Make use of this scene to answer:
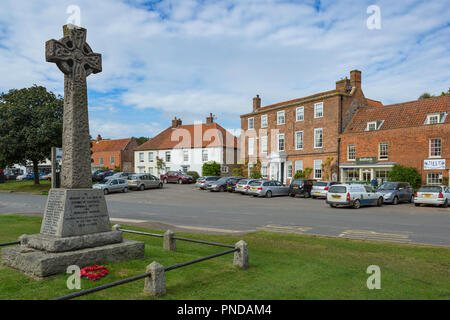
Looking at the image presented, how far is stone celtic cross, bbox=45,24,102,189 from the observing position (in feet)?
22.4

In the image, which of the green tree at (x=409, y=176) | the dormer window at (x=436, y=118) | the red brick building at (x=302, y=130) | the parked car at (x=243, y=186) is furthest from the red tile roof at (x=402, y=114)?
the parked car at (x=243, y=186)

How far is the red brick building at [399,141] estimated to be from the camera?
96.1 ft

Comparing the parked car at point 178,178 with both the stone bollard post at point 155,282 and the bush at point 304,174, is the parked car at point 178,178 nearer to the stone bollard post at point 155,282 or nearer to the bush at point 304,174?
the bush at point 304,174

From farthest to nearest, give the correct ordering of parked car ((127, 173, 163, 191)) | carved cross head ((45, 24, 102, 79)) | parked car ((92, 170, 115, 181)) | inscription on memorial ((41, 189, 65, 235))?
parked car ((92, 170, 115, 181)) → parked car ((127, 173, 163, 191)) → carved cross head ((45, 24, 102, 79)) → inscription on memorial ((41, 189, 65, 235))

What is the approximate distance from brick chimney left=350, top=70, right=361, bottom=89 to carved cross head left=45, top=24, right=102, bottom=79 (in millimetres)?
35811

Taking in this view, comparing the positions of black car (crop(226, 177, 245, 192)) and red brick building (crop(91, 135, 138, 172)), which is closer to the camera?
black car (crop(226, 177, 245, 192))

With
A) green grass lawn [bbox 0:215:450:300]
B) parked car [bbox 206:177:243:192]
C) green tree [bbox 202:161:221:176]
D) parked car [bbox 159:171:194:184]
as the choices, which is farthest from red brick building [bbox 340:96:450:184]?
green grass lawn [bbox 0:215:450:300]

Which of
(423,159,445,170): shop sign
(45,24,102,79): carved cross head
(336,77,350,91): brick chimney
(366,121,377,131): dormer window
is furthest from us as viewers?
(336,77,350,91): brick chimney

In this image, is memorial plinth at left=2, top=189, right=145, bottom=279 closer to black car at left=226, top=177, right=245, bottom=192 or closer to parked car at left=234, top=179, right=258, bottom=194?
parked car at left=234, top=179, right=258, bottom=194

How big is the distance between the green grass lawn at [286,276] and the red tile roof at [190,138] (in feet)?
140

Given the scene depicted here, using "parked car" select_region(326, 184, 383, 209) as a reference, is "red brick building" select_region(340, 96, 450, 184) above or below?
above

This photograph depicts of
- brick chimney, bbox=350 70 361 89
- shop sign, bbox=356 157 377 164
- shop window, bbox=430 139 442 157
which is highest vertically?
brick chimney, bbox=350 70 361 89

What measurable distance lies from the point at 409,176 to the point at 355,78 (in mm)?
13705
